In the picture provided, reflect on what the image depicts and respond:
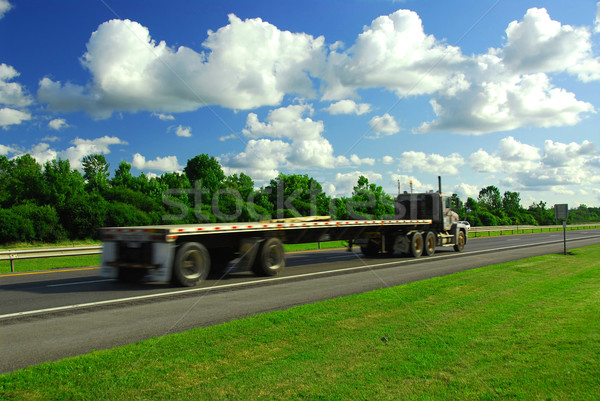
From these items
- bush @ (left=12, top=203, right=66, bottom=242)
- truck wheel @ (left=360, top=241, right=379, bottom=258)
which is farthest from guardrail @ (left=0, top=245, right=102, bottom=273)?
bush @ (left=12, top=203, right=66, bottom=242)

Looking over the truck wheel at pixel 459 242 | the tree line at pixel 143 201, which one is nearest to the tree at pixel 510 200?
the tree line at pixel 143 201

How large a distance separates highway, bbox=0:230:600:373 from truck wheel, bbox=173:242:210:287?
0.91 feet

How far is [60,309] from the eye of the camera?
27.7 feet

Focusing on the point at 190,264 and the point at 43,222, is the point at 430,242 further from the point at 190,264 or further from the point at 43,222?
the point at 43,222

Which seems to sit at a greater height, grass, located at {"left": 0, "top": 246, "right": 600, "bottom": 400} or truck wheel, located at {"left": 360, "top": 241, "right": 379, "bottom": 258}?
truck wheel, located at {"left": 360, "top": 241, "right": 379, "bottom": 258}

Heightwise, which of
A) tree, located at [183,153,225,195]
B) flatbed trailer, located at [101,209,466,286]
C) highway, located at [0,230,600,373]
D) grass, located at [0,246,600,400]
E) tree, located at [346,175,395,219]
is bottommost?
highway, located at [0,230,600,373]

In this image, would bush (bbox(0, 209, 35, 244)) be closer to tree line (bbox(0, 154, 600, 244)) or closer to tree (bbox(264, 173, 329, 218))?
tree line (bbox(0, 154, 600, 244))

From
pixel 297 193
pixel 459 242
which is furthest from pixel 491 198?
pixel 459 242

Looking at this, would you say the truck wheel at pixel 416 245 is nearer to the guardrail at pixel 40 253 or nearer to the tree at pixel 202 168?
the guardrail at pixel 40 253

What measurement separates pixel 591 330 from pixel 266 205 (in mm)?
61667

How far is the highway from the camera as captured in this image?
624 centimetres

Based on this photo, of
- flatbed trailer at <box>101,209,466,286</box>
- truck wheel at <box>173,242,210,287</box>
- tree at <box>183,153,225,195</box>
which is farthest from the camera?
tree at <box>183,153,225,195</box>

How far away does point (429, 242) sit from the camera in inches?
813

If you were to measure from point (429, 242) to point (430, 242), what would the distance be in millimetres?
63
